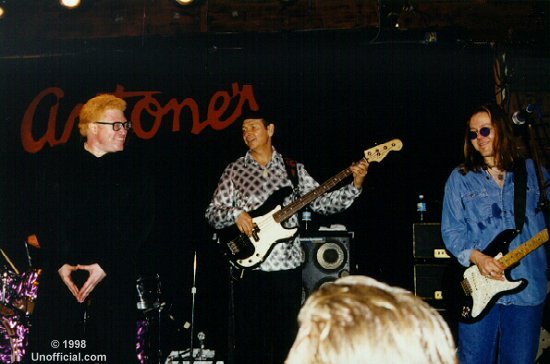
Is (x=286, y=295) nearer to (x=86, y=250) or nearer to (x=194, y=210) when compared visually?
(x=86, y=250)

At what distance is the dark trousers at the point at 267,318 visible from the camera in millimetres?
4309

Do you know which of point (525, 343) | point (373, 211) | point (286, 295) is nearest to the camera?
point (525, 343)

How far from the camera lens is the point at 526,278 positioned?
318cm

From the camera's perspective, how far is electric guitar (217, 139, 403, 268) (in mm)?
4434

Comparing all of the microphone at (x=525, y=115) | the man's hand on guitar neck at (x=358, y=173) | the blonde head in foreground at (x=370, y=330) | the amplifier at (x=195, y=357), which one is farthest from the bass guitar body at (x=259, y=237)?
the blonde head in foreground at (x=370, y=330)

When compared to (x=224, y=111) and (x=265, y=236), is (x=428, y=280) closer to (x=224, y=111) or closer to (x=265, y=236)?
(x=265, y=236)

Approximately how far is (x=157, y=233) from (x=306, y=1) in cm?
316

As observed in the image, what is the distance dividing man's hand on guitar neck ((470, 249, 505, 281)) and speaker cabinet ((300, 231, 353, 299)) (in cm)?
199

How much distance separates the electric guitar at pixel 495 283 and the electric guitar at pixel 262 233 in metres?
1.60

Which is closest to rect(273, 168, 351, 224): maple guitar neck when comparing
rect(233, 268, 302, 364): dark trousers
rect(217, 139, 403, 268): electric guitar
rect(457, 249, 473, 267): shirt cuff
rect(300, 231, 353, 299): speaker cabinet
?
rect(217, 139, 403, 268): electric guitar

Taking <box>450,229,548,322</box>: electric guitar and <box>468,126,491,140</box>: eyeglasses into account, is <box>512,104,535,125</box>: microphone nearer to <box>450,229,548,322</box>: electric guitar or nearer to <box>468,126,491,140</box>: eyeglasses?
A: <box>468,126,491,140</box>: eyeglasses

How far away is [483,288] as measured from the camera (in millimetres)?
3270

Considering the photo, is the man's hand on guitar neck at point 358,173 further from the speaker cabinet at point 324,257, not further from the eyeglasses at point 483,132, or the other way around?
the eyeglasses at point 483,132

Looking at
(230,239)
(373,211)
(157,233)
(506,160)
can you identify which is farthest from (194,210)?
(506,160)
